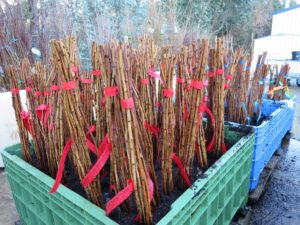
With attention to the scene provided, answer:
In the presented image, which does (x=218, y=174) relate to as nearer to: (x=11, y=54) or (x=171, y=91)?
(x=171, y=91)

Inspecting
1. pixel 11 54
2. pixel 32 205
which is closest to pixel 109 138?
pixel 32 205

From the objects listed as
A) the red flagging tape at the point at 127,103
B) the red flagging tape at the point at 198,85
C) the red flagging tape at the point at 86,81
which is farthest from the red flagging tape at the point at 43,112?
the red flagging tape at the point at 198,85

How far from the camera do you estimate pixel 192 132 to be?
94cm

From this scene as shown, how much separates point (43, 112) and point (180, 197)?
71 cm

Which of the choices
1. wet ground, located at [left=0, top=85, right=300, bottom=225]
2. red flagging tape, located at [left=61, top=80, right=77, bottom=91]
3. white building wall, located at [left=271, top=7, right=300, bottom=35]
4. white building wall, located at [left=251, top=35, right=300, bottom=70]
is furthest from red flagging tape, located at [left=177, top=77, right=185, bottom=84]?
white building wall, located at [left=271, top=7, right=300, bottom=35]

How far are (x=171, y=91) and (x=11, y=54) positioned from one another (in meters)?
2.05

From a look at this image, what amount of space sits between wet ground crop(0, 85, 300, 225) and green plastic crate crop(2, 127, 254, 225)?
244mm

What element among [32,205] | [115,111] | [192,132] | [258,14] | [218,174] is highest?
[258,14]

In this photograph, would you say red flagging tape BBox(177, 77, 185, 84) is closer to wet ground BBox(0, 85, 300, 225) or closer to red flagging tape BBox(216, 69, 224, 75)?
red flagging tape BBox(216, 69, 224, 75)

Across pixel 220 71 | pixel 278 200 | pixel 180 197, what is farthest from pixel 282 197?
pixel 180 197

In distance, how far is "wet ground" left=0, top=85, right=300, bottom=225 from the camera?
142 cm

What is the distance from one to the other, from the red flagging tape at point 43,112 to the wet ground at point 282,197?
4.50 ft

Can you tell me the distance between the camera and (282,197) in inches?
63.4

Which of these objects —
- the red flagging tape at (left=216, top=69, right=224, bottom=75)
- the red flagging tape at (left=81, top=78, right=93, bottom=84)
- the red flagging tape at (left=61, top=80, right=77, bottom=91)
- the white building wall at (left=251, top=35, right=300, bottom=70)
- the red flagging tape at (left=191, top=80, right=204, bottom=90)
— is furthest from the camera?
the white building wall at (left=251, top=35, right=300, bottom=70)
